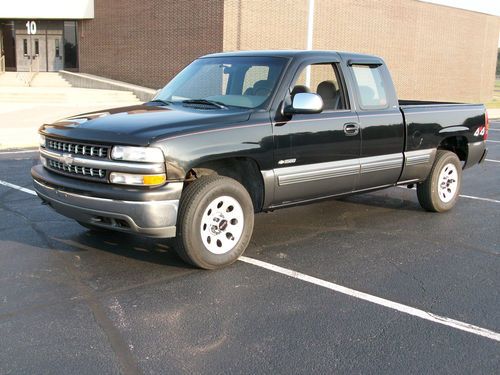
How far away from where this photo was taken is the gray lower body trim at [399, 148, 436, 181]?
6426mm

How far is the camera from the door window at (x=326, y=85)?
18.8 ft

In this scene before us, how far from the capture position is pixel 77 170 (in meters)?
4.63

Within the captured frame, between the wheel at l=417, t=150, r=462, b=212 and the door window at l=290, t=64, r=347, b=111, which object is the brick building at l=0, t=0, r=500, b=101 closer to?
the wheel at l=417, t=150, r=462, b=212

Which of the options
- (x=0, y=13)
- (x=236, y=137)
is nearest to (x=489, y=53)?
(x=0, y=13)

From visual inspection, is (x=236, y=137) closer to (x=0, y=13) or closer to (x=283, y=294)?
(x=283, y=294)

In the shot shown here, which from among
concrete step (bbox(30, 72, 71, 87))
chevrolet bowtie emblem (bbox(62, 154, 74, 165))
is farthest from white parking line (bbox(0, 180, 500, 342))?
concrete step (bbox(30, 72, 71, 87))

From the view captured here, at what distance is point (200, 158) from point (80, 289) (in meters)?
1.39

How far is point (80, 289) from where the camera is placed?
14.2 ft

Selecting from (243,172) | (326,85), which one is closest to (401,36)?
(326,85)

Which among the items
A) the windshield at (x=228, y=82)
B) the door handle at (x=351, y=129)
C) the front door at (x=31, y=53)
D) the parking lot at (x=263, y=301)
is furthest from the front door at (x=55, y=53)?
the door handle at (x=351, y=129)

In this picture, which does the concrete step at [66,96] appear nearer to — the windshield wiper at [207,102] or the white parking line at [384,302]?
the windshield wiper at [207,102]

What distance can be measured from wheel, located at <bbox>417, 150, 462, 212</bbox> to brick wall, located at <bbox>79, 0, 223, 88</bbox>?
1810 centimetres

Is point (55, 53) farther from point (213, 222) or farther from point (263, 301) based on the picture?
point (263, 301)

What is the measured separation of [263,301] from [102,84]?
83.4ft
